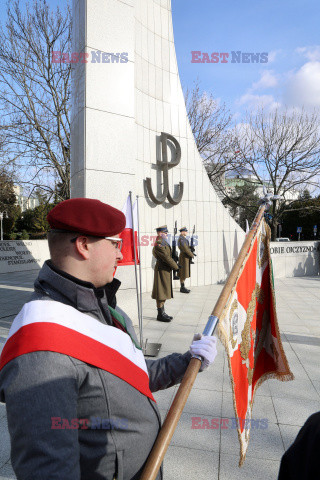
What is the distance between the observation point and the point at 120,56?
240 inches

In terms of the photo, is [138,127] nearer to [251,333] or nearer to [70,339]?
[251,333]

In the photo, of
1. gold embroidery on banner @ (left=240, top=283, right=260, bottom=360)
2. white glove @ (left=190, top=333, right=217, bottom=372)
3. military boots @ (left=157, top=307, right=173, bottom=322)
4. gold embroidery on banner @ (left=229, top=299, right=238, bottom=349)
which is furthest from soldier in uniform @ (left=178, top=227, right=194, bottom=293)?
white glove @ (left=190, top=333, right=217, bottom=372)

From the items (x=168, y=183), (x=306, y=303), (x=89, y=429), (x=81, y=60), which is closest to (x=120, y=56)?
(x=81, y=60)

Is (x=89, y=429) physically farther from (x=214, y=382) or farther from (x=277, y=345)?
(x=214, y=382)

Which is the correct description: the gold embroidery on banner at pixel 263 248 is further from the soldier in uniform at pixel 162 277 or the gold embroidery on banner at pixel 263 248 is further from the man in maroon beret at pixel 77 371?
the soldier in uniform at pixel 162 277

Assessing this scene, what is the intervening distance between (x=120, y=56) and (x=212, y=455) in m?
6.22

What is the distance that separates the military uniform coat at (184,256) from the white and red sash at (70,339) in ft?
27.7

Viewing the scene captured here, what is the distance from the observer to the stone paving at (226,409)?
2510 mm

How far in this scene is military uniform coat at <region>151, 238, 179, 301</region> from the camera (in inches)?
269

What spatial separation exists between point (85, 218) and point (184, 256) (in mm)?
8663

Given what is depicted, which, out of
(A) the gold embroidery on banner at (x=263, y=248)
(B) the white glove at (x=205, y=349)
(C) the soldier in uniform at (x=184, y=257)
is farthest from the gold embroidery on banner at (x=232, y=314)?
(C) the soldier in uniform at (x=184, y=257)

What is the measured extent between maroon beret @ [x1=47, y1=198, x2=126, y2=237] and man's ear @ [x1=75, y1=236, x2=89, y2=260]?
30mm

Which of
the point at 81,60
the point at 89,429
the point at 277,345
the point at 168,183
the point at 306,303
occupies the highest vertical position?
the point at 81,60

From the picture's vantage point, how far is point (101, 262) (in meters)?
1.26
